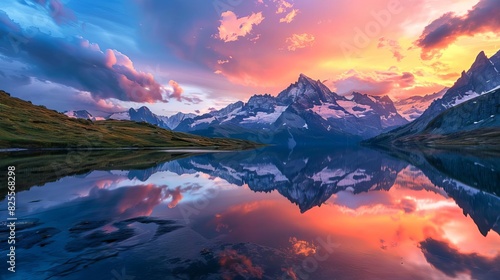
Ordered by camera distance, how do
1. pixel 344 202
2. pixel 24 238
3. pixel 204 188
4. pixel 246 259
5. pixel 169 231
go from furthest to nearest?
pixel 204 188 → pixel 344 202 → pixel 169 231 → pixel 24 238 → pixel 246 259

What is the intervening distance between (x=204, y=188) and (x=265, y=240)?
3042cm

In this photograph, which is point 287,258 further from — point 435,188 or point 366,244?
point 435,188

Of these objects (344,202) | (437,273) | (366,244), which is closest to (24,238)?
(366,244)

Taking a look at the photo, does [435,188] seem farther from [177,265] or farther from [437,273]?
[177,265]

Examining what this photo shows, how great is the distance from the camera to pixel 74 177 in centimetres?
6006

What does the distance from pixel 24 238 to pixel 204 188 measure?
31354mm

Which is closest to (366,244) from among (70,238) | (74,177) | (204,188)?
(70,238)

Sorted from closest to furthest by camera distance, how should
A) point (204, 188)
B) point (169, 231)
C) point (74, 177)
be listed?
point (169, 231)
point (204, 188)
point (74, 177)

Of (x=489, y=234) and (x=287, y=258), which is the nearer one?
(x=287, y=258)

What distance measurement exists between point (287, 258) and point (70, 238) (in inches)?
716

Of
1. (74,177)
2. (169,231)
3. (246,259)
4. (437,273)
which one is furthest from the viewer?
(74,177)

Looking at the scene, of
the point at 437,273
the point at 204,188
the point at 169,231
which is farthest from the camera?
the point at 204,188

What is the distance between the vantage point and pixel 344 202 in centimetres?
4347

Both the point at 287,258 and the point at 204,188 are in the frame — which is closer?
the point at 287,258
